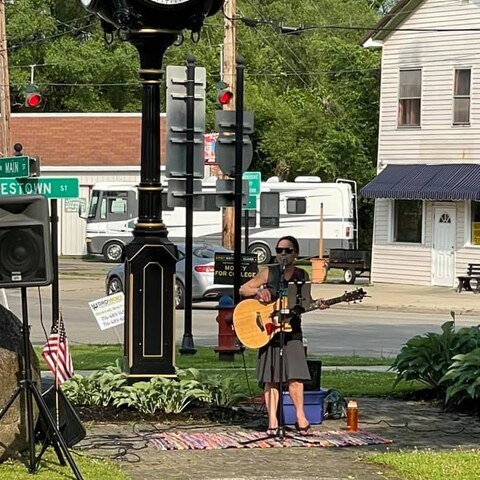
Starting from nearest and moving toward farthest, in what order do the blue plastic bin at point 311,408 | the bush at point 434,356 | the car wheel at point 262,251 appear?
the blue plastic bin at point 311,408 < the bush at point 434,356 < the car wheel at point 262,251

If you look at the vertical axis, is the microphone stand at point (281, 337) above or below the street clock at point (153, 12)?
below

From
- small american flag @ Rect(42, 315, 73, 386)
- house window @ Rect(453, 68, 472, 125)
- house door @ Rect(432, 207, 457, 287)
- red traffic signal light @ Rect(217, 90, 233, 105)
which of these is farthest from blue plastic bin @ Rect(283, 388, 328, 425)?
house window @ Rect(453, 68, 472, 125)

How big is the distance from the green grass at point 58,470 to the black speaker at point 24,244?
1.34 meters

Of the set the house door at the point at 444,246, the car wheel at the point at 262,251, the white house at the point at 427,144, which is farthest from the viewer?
the car wheel at the point at 262,251

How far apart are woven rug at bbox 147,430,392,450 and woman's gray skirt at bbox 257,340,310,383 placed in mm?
505

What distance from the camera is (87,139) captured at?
1868 inches

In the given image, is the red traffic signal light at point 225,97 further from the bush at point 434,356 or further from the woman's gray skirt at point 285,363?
the woman's gray skirt at point 285,363

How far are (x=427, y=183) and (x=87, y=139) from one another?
18419 millimetres

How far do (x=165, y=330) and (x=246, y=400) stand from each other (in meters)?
1.11

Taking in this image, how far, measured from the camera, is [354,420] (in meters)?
10.6

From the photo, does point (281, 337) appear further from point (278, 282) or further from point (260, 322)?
point (278, 282)

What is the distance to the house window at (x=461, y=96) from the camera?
33.4m

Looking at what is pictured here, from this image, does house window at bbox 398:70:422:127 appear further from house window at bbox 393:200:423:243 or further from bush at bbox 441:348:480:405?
bush at bbox 441:348:480:405

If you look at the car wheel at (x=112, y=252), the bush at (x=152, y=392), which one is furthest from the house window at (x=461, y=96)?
the bush at (x=152, y=392)
